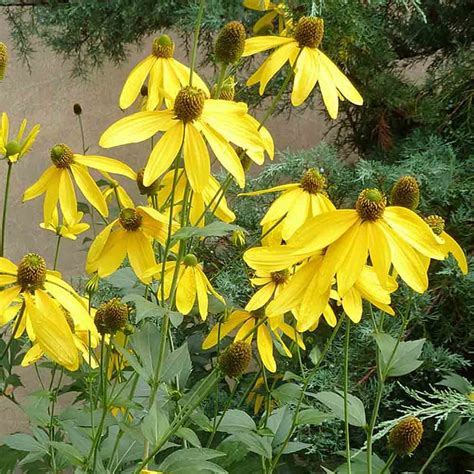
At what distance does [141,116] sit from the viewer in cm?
56

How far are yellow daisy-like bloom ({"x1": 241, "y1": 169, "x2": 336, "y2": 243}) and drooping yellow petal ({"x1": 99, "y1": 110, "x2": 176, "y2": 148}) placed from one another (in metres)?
0.10

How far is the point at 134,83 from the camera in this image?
693 millimetres

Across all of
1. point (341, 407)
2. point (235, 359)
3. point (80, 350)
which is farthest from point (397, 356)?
point (80, 350)

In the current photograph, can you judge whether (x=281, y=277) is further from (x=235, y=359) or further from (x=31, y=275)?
(x=31, y=275)

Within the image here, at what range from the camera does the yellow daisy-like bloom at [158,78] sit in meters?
0.68

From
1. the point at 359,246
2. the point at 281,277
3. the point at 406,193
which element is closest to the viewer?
the point at 359,246

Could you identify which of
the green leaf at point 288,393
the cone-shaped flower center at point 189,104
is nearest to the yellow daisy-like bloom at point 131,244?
the cone-shaped flower center at point 189,104

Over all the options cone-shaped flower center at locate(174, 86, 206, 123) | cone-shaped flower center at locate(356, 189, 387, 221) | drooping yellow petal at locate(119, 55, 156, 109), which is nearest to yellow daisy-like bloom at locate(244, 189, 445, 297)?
cone-shaped flower center at locate(356, 189, 387, 221)

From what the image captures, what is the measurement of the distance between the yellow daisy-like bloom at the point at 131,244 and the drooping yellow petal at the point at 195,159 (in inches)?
4.1

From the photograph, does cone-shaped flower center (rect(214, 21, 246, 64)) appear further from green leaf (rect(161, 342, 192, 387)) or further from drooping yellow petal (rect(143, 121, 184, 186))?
green leaf (rect(161, 342, 192, 387))

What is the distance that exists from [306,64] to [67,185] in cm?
21

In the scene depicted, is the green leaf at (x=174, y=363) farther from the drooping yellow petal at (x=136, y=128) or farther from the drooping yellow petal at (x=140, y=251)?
the drooping yellow petal at (x=136, y=128)

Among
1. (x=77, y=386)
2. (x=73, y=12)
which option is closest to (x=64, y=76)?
(x=73, y=12)

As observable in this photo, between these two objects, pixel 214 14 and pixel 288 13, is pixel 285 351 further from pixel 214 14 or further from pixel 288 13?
pixel 214 14
